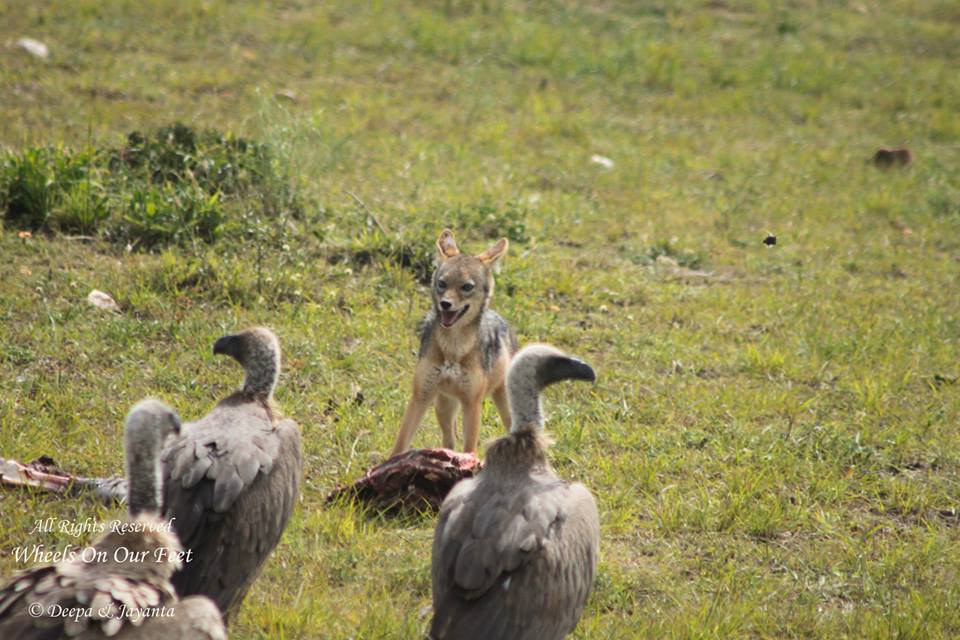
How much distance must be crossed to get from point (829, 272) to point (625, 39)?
762 cm

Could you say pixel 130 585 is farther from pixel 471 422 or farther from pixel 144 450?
pixel 471 422

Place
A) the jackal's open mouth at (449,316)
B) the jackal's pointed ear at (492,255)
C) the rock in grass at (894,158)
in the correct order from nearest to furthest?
the jackal's open mouth at (449,316) → the jackal's pointed ear at (492,255) → the rock in grass at (894,158)

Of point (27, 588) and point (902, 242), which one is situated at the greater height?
point (27, 588)

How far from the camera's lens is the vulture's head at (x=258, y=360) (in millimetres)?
6195

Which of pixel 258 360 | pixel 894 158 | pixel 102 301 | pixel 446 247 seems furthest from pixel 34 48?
pixel 894 158

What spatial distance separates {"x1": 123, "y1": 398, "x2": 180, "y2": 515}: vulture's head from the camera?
4914mm

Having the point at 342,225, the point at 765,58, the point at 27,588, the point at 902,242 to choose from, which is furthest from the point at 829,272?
the point at 27,588

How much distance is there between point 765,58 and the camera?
18.0 meters

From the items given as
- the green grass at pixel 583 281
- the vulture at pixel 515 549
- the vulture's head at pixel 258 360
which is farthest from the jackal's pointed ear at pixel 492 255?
the vulture at pixel 515 549

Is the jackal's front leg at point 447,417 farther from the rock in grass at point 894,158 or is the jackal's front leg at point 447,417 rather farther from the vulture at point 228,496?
the rock in grass at point 894,158

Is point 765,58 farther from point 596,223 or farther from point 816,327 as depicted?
point 816,327

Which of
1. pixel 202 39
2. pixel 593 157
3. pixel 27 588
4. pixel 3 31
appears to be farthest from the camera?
pixel 202 39

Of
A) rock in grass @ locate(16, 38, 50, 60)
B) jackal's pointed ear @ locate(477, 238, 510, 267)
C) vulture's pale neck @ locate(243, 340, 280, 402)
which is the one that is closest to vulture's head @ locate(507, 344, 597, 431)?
vulture's pale neck @ locate(243, 340, 280, 402)

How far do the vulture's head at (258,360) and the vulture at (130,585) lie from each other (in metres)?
1.19
